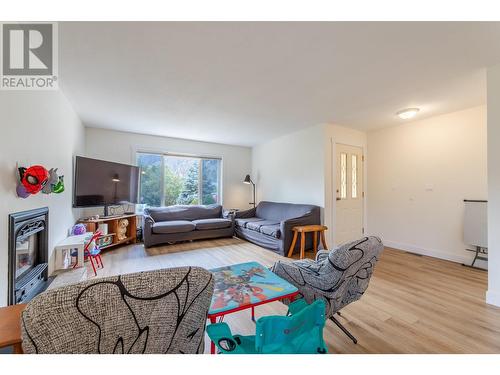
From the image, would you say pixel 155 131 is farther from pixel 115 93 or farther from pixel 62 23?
pixel 62 23

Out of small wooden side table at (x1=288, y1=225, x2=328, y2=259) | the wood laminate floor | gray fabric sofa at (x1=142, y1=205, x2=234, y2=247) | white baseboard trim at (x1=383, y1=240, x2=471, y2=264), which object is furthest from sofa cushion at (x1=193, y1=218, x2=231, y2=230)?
white baseboard trim at (x1=383, y1=240, x2=471, y2=264)

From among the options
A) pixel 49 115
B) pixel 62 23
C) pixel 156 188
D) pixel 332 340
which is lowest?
pixel 332 340

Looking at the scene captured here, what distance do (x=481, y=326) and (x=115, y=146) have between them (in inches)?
230

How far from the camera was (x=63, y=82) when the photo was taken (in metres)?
2.41

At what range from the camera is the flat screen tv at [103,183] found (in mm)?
3338

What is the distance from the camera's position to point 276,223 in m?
4.29

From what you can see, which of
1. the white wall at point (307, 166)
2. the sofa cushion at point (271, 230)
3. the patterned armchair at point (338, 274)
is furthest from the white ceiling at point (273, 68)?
the sofa cushion at point (271, 230)

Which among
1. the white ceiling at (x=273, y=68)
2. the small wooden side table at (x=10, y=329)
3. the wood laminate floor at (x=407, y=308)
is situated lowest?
the wood laminate floor at (x=407, y=308)

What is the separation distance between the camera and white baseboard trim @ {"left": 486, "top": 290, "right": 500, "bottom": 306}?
2041 millimetres

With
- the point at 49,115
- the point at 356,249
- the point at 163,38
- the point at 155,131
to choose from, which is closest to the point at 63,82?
the point at 49,115

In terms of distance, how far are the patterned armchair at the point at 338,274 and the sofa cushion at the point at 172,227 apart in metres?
2.96

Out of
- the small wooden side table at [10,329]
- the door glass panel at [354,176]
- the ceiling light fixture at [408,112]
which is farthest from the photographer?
the door glass panel at [354,176]

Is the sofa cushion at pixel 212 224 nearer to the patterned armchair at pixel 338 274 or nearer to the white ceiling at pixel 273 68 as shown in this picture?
the white ceiling at pixel 273 68
